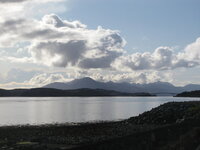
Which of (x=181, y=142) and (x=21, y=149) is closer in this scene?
(x=181, y=142)

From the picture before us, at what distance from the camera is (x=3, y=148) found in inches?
869

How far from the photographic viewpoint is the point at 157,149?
10.0m

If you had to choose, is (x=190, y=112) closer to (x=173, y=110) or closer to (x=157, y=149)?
(x=173, y=110)

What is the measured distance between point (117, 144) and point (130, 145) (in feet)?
2.21

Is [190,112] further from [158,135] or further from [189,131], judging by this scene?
[158,135]

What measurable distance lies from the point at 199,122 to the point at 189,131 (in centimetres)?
243

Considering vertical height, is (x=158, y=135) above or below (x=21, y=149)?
above

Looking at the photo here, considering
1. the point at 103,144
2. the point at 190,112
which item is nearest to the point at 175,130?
Result: the point at 103,144

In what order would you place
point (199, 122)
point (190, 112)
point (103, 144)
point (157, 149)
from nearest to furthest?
point (103, 144), point (157, 149), point (199, 122), point (190, 112)

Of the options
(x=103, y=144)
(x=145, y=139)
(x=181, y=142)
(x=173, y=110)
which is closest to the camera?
(x=103, y=144)

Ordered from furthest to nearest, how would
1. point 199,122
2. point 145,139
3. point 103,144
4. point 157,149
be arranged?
point 199,122 < point 157,149 < point 145,139 < point 103,144

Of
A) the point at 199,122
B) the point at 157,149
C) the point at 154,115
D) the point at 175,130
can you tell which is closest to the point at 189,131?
the point at 175,130

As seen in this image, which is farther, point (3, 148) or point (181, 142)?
point (3, 148)

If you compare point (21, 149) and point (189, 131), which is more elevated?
point (189, 131)
